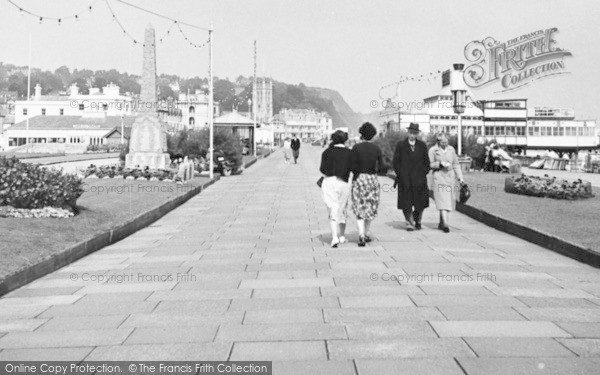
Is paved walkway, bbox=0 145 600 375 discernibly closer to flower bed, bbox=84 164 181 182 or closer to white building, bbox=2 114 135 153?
flower bed, bbox=84 164 181 182

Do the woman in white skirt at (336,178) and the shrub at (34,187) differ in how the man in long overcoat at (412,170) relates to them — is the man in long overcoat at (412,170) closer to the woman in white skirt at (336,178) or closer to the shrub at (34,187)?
the woman in white skirt at (336,178)

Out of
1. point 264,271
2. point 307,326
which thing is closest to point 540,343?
Result: point 307,326

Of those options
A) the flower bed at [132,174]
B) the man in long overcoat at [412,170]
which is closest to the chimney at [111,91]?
the flower bed at [132,174]

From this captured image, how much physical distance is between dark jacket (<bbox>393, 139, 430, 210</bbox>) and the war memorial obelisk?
52.1 feet

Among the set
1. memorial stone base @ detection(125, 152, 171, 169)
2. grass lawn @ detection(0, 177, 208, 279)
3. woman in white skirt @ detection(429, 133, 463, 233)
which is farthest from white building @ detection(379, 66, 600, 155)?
woman in white skirt @ detection(429, 133, 463, 233)

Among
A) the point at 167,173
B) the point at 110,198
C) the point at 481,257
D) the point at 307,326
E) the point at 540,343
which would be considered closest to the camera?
the point at 540,343

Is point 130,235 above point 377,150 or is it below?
below

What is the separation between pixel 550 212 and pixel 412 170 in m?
3.31

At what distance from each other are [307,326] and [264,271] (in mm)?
2751

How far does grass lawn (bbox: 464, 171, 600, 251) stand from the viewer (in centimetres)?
1045

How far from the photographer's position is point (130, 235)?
40.8 feet

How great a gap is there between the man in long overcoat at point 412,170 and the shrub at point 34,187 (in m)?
5.86

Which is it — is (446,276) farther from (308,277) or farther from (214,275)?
(214,275)

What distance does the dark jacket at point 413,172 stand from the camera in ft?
39.3
